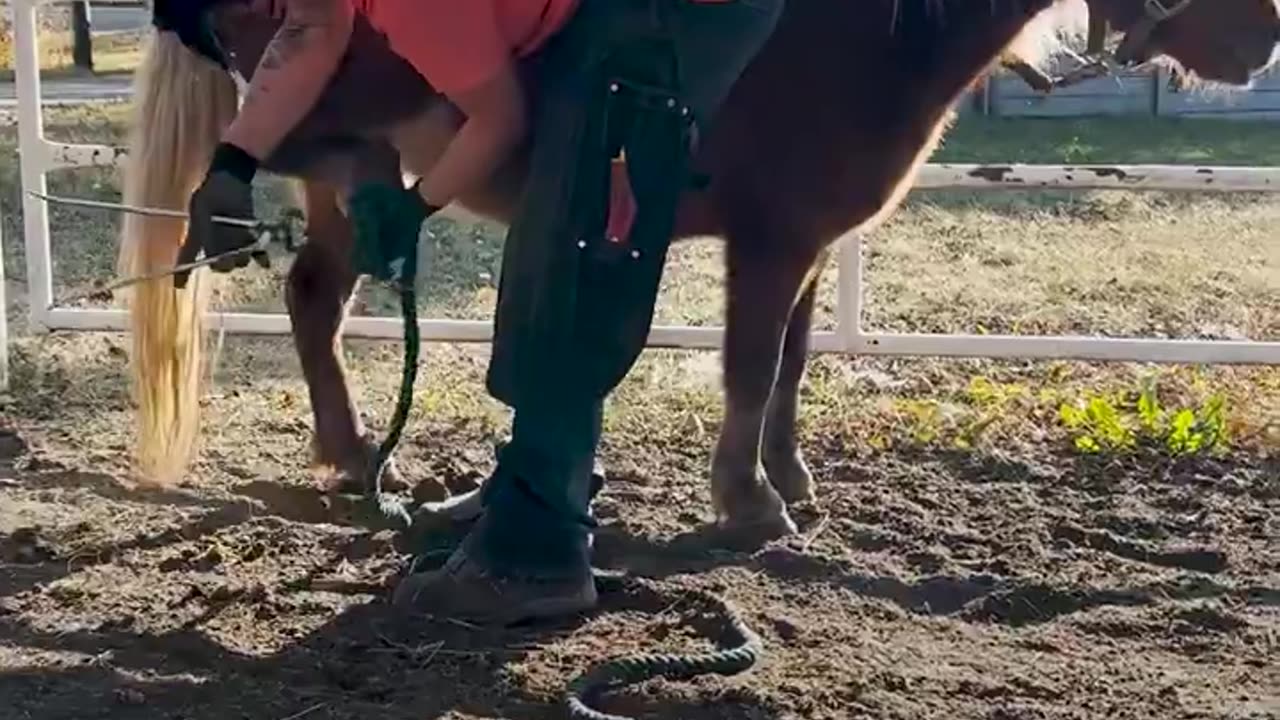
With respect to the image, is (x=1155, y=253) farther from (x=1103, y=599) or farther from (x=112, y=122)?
(x=112, y=122)

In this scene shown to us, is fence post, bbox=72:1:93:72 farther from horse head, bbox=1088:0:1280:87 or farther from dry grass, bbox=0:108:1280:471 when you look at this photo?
horse head, bbox=1088:0:1280:87

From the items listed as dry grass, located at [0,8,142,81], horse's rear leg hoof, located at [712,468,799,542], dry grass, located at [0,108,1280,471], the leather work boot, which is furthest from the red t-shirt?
dry grass, located at [0,8,142,81]

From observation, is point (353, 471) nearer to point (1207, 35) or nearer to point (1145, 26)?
point (1145, 26)

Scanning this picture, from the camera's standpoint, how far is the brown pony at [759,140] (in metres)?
3.45

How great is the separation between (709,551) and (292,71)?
1285 millimetres

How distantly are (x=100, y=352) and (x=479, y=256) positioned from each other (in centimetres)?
209

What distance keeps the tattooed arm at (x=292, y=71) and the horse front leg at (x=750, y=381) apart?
0.96m

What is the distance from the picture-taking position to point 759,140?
→ 3484mm

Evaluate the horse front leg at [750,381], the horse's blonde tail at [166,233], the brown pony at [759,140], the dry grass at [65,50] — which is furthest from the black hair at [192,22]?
the dry grass at [65,50]

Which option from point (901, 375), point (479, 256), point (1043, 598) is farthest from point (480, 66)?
A: point (479, 256)

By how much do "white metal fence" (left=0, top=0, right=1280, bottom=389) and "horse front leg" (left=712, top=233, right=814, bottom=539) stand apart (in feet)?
3.37

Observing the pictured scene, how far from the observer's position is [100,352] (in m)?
5.35

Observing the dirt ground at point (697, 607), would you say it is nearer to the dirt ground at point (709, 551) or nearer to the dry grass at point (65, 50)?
the dirt ground at point (709, 551)

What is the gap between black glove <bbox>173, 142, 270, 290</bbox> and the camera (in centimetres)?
301
